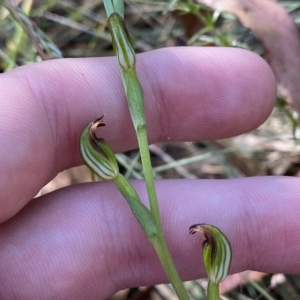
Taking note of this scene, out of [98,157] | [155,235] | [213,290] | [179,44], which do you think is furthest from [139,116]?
[179,44]

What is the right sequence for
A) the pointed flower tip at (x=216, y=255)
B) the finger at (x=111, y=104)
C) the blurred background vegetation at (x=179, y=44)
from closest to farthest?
1. the pointed flower tip at (x=216, y=255)
2. the finger at (x=111, y=104)
3. the blurred background vegetation at (x=179, y=44)

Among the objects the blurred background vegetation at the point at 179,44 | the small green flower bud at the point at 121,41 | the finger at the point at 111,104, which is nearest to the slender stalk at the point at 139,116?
the small green flower bud at the point at 121,41

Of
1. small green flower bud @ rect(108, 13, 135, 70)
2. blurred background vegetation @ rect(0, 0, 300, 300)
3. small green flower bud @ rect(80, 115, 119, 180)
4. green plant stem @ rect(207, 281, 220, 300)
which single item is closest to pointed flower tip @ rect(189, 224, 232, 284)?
green plant stem @ rect(207, 281, 220, 300)

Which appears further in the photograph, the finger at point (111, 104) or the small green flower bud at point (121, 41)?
the finger at point (111, 104)

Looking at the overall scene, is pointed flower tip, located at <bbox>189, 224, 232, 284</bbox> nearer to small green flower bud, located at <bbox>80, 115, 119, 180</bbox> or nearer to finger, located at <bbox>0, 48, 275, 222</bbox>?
small green flower bud, located at <bbox>80, 115, 119, 180</bbox>

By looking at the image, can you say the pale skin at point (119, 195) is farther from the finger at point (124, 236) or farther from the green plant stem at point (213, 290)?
the green plant stem at point (213, 290)

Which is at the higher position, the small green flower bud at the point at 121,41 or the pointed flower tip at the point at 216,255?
the small green flower bud at the point at 121,41

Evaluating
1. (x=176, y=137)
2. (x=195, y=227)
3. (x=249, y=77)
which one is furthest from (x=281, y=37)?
(x=195, y=227)
